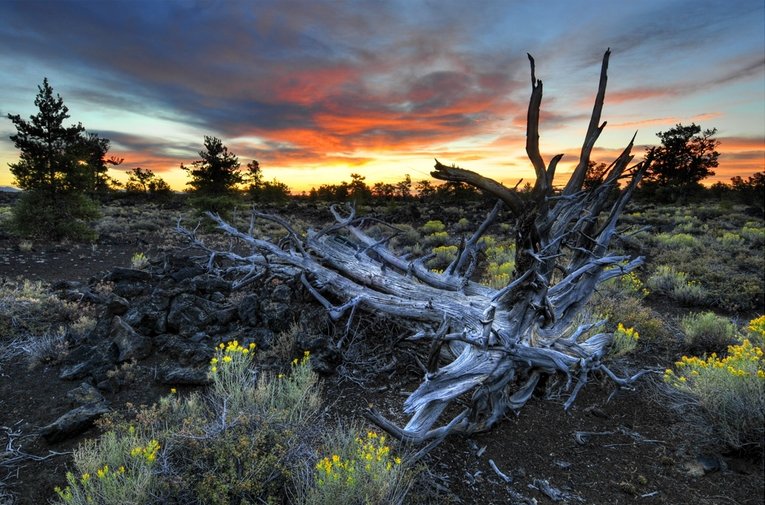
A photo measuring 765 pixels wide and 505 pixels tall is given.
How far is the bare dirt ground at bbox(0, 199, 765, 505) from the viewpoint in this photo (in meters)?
3.48

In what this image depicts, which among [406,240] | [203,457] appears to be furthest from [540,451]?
[406,240]

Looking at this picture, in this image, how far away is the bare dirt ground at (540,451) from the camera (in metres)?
3.48

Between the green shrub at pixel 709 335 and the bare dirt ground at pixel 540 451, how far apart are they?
165 cm

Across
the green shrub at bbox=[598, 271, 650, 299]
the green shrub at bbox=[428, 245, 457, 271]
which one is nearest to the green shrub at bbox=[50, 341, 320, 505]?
the green shrub at bbox=[598, 271, 650, 299]

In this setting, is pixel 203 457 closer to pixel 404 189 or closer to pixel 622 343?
pixel 622 343

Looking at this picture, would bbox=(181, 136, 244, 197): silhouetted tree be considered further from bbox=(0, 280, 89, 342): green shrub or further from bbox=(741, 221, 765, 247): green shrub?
bbox=(741, 221, 765, 247): green shrub

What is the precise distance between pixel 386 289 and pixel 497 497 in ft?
10.8

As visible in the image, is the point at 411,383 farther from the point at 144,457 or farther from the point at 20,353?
the point at 20,353

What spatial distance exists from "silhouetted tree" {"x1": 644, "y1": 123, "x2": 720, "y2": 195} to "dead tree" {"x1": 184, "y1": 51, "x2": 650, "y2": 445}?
38.0m

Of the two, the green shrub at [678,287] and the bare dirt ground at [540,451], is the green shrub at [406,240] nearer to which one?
the green shrub at [678,287]

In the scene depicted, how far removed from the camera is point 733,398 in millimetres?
4062

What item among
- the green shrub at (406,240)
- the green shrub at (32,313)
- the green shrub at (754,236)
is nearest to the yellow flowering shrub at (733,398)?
the green shrub at (32,313)

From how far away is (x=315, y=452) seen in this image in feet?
10.6

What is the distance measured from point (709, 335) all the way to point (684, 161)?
3913cm
